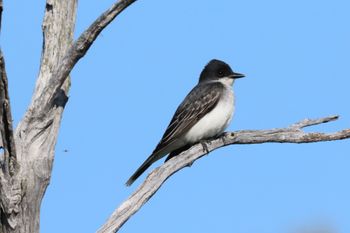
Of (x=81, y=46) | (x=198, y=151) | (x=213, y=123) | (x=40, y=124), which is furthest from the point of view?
(x=213, y=123)

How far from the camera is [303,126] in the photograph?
7.88 m

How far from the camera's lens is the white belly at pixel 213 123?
9281 millimetres

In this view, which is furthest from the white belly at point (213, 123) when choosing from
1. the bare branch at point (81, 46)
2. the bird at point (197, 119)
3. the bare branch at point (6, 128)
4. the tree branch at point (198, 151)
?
the bare branch at point (6, 128)

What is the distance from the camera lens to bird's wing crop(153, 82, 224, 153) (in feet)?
30.8

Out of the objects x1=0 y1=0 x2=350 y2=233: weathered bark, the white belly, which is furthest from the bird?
x1=0 y1=0 x2=350 y2=233: weathered bark

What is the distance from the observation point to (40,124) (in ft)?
21.2

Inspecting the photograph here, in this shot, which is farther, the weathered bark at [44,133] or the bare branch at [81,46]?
the bare branch at [81,46]

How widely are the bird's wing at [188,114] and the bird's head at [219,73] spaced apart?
41 cm

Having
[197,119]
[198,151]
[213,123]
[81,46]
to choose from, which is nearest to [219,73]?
[197,119]

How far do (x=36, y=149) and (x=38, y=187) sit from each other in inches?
13.4

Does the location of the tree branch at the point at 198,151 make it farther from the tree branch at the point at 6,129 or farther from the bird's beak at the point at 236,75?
the bird's beak at the point at 236,75

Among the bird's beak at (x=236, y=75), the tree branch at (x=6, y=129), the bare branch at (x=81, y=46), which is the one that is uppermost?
the bird's beak at (x=236, y=75)

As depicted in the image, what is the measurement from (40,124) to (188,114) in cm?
354

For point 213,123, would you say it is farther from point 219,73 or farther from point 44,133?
point 44,133
